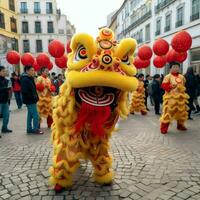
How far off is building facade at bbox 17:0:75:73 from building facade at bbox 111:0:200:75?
12.4 meters

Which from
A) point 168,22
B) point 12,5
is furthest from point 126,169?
point 12,5

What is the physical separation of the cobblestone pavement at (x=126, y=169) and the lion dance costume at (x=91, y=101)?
0.26 metres

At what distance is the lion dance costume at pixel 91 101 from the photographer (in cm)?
289

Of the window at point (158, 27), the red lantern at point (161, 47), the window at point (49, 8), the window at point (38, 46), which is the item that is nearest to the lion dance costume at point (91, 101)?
the red lantern at point (161, 47)

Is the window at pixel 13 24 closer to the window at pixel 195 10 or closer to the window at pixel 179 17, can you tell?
the window at pixel 179 17

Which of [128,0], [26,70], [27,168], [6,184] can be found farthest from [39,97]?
[128,0]

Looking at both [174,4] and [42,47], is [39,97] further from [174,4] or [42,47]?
[42,47]

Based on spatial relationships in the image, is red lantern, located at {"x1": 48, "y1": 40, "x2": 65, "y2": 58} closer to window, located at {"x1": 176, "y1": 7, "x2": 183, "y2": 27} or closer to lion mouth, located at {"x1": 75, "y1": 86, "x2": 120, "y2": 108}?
lion mouth, located at {"x1": 75, "y1": 86, "x2": 120, "y2": 108}

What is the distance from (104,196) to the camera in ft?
10.9

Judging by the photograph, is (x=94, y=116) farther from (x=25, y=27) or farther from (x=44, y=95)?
(x=25, y=27)

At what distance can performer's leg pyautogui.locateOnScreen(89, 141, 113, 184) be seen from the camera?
3490 millimetres

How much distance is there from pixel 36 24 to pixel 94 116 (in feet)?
137

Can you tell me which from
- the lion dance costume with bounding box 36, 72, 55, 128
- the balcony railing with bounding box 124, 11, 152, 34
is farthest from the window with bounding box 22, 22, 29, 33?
the lion dance costume with bounding box 36, 72, 55, 128

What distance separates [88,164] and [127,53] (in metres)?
2.16
